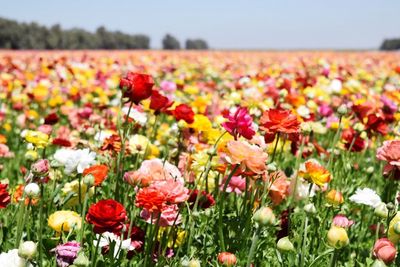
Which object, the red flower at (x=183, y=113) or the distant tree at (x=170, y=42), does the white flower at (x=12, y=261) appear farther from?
the distant tree at (x=170, y=42)

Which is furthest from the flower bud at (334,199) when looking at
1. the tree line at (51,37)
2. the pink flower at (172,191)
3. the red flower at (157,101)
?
the tree line at (51,37)

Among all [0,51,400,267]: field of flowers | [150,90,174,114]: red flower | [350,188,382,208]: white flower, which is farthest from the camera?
[150,90,174,114]: red flower

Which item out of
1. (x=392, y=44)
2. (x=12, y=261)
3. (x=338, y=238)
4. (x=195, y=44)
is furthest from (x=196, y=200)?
(x=392, y=44)

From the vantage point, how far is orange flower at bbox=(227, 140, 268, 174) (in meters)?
1.55

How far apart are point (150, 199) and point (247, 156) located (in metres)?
0.31

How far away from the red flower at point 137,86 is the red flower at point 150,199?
602mm

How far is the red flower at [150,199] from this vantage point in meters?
1.41

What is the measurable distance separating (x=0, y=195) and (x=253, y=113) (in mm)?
1617

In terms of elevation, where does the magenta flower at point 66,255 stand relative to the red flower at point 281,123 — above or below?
below

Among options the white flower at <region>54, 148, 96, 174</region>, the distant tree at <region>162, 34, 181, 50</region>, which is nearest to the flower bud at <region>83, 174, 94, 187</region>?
the white flower at <region>54, 148, 96, 174</region>

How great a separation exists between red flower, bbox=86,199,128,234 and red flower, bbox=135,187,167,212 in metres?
0.05

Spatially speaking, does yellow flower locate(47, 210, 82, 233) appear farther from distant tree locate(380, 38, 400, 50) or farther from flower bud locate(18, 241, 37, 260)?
distant tree locate(380, 38, 400, 50)

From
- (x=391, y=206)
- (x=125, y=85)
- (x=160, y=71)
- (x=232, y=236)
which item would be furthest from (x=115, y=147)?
(x=160, y=71)

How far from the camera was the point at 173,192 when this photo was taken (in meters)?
1.44
